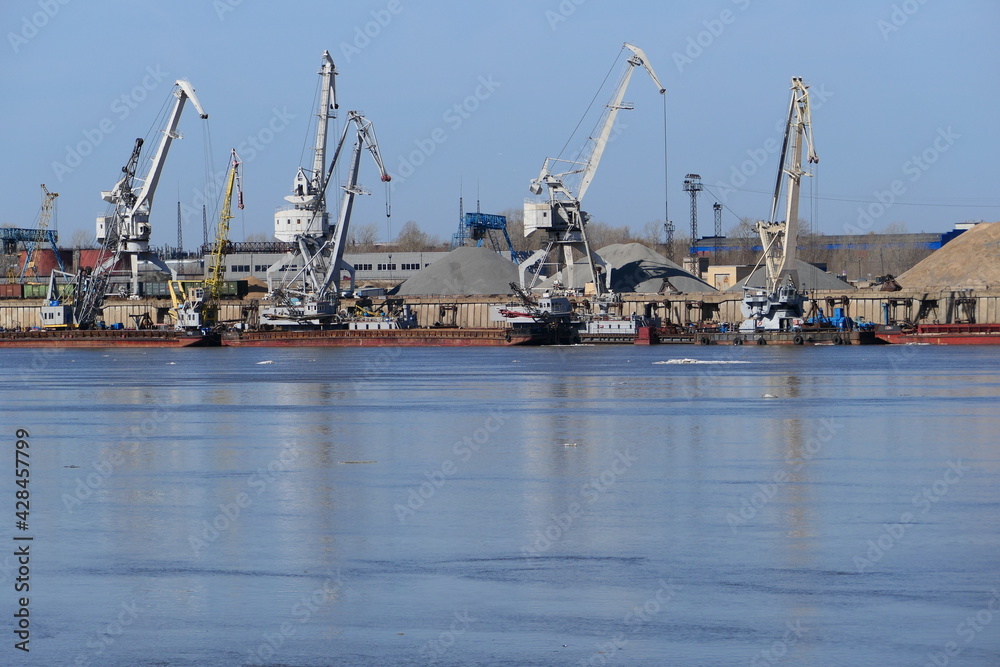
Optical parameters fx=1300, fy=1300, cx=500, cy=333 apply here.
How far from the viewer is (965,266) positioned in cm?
15100

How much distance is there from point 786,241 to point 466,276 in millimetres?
51597

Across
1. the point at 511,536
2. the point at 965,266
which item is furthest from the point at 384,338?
the point at 511,536

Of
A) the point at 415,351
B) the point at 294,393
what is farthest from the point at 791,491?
the point at 415,351

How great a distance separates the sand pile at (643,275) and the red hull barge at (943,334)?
3425 centimetres

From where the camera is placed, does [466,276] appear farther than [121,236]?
Yes

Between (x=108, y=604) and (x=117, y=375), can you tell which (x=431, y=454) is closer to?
(x=108, y=604)

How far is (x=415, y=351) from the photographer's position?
11762 cm

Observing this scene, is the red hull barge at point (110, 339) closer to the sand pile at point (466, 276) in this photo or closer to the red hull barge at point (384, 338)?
the red hull barge at point (384, 338)

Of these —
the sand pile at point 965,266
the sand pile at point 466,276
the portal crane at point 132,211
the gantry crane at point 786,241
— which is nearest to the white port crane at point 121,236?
the portal crane at point 132,211

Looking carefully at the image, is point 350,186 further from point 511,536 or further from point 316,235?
point 511,536

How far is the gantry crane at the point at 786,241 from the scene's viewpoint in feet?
383

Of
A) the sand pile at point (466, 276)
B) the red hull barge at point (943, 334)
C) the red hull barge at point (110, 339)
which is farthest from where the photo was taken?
the sand pile at point (466, 276)

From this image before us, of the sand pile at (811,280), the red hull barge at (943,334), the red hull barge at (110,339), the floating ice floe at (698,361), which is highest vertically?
the sand pile at (811,280)

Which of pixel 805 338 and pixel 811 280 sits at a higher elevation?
pixel 811 280
